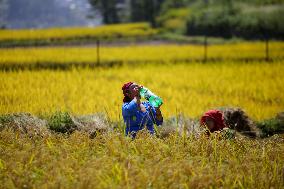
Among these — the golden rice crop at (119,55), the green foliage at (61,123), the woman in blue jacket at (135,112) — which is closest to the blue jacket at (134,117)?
the woman in blue jacket at (135,112)

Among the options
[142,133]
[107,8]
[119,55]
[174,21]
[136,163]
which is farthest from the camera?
[107,8]

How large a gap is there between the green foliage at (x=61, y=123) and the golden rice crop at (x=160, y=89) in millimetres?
655

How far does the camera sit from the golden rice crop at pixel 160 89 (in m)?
9.10

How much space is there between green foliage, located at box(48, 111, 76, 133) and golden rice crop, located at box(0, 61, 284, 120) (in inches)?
25.8

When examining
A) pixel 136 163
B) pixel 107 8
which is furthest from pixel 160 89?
pixel 107 8

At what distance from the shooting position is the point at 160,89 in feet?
39.5

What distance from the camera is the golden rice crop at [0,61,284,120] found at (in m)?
9.10

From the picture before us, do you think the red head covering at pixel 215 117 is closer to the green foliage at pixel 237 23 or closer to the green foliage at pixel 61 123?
the green foliage at pixel 61 123

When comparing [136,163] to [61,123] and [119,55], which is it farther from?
[119,55]

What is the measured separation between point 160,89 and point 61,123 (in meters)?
5.37

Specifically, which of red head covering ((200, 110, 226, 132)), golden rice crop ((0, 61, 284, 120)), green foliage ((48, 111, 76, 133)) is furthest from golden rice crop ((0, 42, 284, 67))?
red head covering ((200, 110, 226, 132))

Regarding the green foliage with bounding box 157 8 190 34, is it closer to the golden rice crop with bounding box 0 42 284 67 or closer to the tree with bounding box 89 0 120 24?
the tree with bounding box 89 0 120 24

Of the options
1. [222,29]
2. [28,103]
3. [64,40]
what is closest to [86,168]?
[28,103]

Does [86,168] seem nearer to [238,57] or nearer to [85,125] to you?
[85,125]
